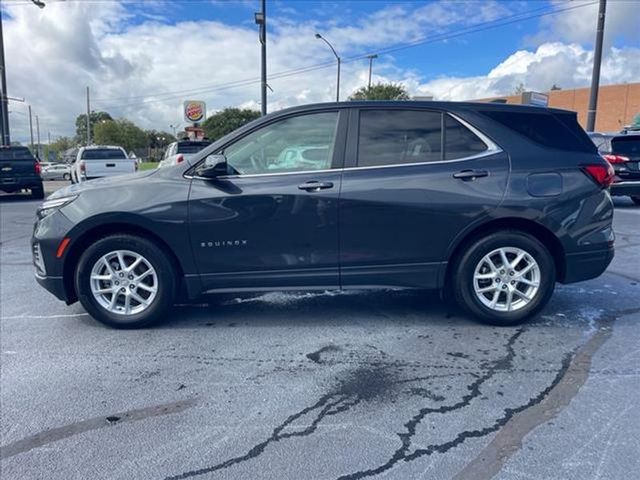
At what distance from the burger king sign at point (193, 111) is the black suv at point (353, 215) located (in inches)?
1505

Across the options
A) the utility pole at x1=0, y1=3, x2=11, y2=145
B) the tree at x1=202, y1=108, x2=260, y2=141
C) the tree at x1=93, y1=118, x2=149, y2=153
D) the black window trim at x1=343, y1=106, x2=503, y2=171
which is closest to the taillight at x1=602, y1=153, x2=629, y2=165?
the black window trim at x1=343, y1=106, x2=503, y2=171

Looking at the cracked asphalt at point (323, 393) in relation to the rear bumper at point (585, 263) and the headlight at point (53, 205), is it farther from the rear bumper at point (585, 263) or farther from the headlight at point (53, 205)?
the headlight at point (53, 205)

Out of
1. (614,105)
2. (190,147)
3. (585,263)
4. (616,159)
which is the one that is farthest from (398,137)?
(614,105)

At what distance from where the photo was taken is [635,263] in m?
6.19

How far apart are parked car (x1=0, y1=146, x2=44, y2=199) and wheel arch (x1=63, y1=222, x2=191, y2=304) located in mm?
13728

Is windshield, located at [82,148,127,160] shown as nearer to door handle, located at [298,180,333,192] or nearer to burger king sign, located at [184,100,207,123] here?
door handle, located at [298,180,333,192]

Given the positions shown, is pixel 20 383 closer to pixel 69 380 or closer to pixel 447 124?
pixel 69 380

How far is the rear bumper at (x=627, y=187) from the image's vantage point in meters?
11.5

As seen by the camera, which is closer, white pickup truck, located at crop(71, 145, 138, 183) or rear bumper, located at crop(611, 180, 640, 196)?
rear bumper, located at crop(611, 180, 640, 196)

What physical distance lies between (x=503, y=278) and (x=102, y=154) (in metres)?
17.5

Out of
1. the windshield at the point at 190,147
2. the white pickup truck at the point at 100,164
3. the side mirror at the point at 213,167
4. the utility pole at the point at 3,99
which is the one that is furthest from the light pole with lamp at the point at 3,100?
the side mirror at the point at 213,167

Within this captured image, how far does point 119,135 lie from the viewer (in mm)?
76562

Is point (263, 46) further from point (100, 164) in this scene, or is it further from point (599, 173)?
point (599, 173)

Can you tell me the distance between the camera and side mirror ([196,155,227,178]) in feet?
12.4
